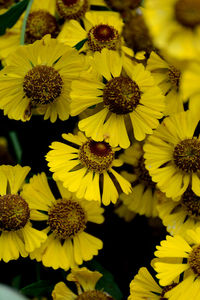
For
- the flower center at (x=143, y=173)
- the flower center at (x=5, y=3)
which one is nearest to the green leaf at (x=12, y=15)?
the flower center at (x=5, y=3)

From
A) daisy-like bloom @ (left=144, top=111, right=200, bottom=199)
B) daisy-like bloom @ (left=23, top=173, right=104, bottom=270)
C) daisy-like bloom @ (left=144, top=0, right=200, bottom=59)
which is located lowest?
daisy-like bloom @ (left=23, top=173, right=104, bottom=270)

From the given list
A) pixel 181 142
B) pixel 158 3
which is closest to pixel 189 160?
pixel 181 142

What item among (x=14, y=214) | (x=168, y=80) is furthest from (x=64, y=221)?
(x=168, y=80)

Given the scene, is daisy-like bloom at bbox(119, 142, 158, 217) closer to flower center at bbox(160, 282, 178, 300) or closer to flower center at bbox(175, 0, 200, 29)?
flower center at bbox(160, 282, 178, 300)

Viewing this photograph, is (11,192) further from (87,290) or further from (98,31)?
(98,31)

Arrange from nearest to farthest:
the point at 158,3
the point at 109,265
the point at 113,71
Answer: the point at 158,3, the point at 113,71, the point at 109,265

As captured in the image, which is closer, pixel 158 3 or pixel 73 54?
pixel 158 3

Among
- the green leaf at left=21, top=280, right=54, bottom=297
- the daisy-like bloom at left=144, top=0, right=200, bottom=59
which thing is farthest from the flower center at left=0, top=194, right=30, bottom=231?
the daisy-like bloom at left=144, top=0, right=200, bottom=59
